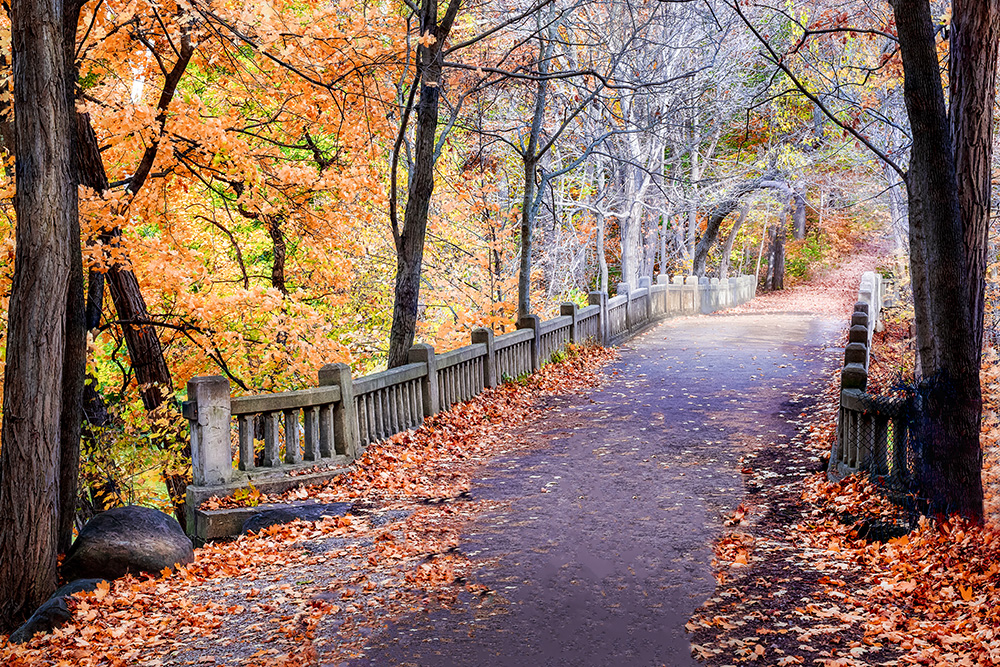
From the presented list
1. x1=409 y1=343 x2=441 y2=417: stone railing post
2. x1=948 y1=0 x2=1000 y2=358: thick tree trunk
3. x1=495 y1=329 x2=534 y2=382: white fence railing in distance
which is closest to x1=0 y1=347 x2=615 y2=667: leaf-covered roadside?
x1=409 y1=343 x2=441 y2=417: stone railing post

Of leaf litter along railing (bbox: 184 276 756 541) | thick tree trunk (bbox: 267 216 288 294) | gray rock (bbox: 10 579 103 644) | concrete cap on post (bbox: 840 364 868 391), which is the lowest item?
gray rock (bbox: 10 579 103 644)

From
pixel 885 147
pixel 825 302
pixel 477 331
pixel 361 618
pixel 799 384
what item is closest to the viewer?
pixel 361 618

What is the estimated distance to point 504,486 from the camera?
9734 mm

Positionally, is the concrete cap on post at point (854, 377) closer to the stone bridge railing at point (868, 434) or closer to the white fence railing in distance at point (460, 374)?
the stone bridge railing at point (868, 434)

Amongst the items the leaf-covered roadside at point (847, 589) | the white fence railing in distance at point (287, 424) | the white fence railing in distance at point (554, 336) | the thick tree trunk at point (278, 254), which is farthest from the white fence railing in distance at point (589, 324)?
the leaf-covered roadside at point (847, 589)

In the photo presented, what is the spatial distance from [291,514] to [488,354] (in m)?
6.43

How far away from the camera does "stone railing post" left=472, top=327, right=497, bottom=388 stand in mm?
14539

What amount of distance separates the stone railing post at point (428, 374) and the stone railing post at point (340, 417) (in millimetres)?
2097

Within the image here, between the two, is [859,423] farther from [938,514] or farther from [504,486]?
[504,486]

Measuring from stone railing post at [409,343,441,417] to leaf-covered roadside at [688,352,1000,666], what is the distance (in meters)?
5.15

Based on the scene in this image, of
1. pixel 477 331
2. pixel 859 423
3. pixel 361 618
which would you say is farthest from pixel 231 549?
pixel 477 331

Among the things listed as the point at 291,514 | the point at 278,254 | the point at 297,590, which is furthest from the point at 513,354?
the point at 297,590

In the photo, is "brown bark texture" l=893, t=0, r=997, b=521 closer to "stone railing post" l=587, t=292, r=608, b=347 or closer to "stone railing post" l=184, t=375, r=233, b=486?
"stone railing post" l=184, t=375, r=233, b=486

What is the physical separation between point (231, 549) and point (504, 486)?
120 inches
